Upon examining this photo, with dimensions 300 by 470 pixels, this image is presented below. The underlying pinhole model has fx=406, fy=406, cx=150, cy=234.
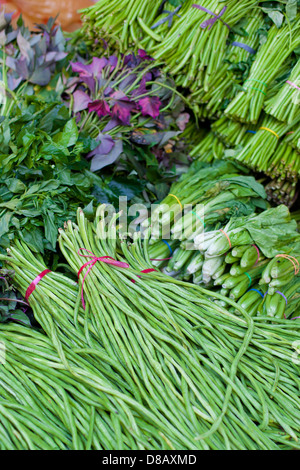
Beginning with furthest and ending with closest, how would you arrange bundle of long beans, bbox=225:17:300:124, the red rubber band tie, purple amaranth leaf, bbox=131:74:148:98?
purple amaranth leaf, bbox=131:74:148:98 < bundle of long beans, bbox=225:17:300:124 < the red rubber band tie

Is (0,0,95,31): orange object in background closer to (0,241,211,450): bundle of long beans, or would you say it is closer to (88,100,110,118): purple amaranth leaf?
(88,100,110,118): purple amaranth leaf

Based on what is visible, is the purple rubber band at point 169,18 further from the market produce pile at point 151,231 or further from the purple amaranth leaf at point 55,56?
the purple amaranth leaf at point 55,56

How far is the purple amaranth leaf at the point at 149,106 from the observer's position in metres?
2.24

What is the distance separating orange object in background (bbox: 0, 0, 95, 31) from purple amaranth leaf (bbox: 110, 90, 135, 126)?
117 centimetres

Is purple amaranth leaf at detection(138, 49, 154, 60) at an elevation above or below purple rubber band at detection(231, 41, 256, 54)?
below

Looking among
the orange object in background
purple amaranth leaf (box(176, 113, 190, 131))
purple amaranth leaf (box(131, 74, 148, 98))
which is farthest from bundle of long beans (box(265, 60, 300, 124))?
the orange object in background

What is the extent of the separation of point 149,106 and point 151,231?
76 cm

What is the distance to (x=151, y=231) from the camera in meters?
1.94

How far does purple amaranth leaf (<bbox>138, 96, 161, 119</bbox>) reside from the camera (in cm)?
224

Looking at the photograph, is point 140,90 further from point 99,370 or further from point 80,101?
point 99,370

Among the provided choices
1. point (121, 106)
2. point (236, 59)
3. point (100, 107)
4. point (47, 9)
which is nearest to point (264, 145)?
point (236, 59)

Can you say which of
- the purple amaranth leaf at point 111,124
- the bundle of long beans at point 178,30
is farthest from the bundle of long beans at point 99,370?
the bundle of long beans at point 178,30
